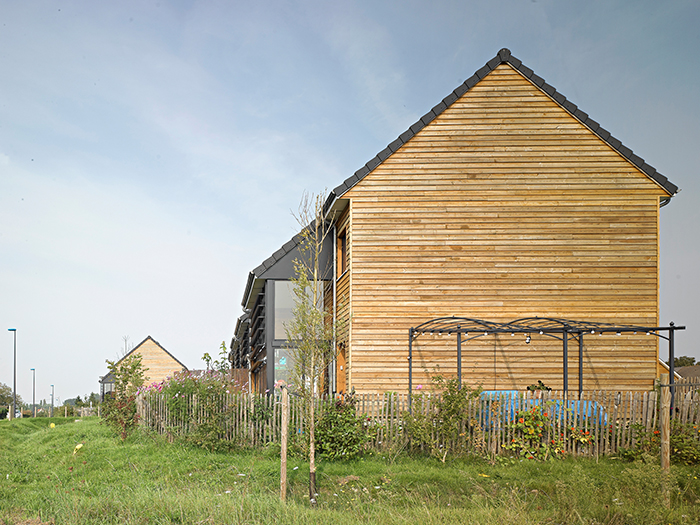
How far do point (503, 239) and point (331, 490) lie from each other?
8034mm

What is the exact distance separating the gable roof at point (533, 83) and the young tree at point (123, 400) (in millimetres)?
6871

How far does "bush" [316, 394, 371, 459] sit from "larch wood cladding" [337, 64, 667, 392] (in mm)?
2994

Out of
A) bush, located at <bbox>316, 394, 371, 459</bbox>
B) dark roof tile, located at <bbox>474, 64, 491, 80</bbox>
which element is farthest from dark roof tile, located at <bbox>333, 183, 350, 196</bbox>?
bush, located at <bbox>316, 394, 371, 459</bbox>

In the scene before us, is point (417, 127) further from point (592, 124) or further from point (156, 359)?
point (156, 359)

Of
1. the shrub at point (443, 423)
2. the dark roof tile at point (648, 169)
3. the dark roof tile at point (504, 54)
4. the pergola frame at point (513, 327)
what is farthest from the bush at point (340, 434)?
the dark roof tile at point (504, 54)

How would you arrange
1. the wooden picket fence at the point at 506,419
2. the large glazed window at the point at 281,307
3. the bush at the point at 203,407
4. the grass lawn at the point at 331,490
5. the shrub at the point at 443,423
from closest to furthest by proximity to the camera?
1. the grass lawn at the point at 331,490
2. the shrub at the point at 443,423
3. the wooden picket fence at the point at 506,419
4. the bush at the point at 203,407
5. the large glazed window at the point at 281,307

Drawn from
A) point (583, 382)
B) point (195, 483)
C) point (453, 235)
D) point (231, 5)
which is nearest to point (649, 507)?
point (195, 483)

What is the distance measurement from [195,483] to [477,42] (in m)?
15.1

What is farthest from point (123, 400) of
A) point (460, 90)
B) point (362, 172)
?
point (460, 90)

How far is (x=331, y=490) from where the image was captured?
29.1ft

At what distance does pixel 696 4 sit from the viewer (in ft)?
48.7

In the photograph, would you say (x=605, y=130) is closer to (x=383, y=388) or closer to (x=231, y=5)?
(x=383, y=388)

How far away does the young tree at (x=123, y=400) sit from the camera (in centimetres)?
1427

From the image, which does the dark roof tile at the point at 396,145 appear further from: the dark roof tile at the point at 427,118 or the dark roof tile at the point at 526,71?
the dark roof tile at the point at 526,71
